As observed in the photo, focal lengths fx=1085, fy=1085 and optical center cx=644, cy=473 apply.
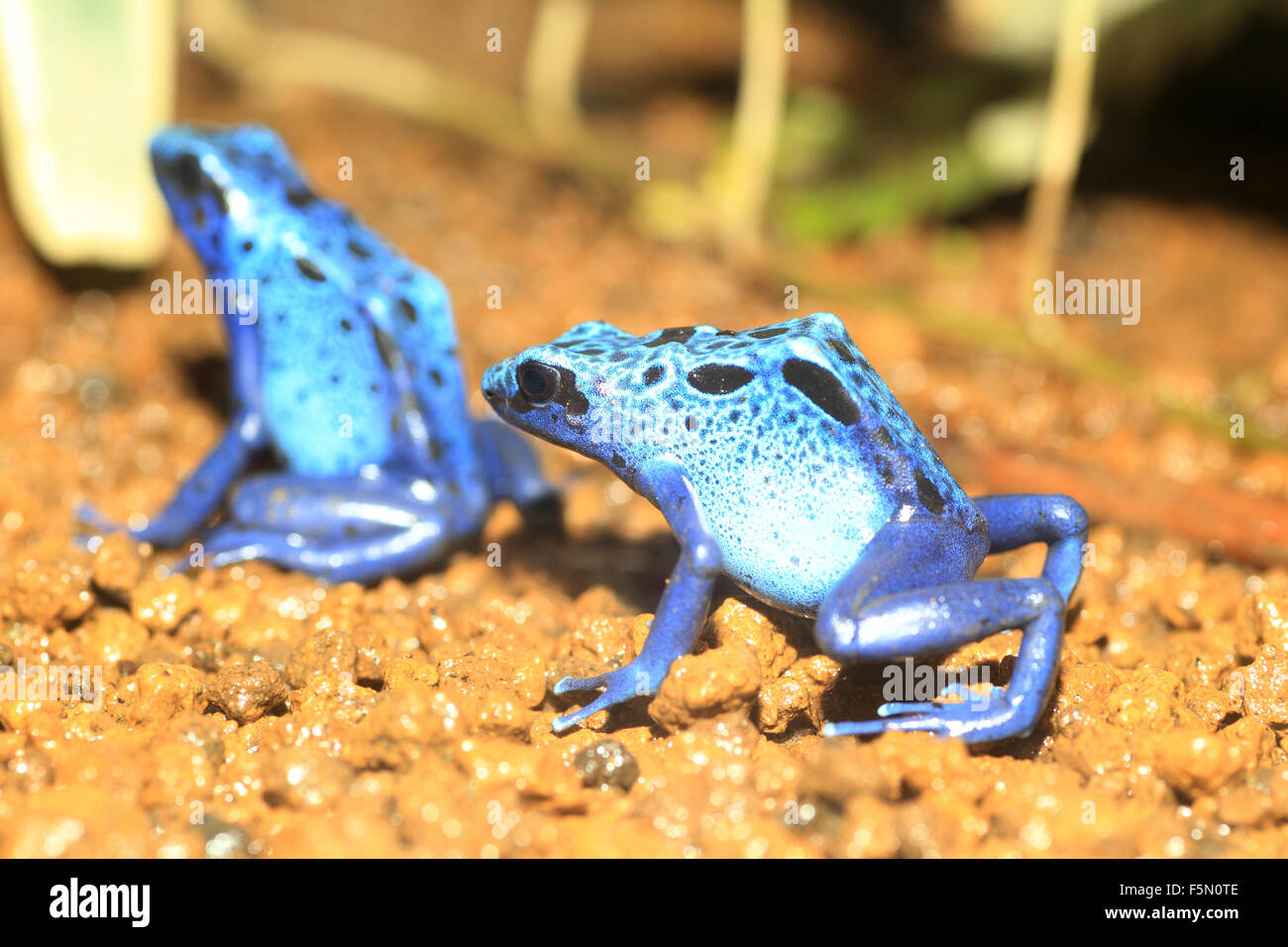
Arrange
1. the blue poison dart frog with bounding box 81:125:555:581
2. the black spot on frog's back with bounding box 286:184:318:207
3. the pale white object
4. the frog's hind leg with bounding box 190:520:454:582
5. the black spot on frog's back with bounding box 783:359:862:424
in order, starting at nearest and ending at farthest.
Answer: the black spot on frog's back with bounding box 783:359:862:424 → the frog's hind leg with bounding box 190:520:454:582 → the blue poison dart frog with bounding box 81:125:555:581 → the black spot on frog's back with bounding box 286:184:318:207 → the pale white object

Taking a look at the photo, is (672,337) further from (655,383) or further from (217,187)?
(217,187)

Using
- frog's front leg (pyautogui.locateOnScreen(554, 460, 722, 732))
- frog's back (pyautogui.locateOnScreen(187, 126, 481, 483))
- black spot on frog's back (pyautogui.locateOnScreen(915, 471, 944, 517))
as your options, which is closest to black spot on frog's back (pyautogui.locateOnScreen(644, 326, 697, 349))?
frog's front leg (pyautogui.locateOnScreen(554, 460, 722, 732))

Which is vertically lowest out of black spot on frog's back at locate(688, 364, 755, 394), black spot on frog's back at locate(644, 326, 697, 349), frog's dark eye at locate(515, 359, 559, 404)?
black spot on frog's back at locate(688, 364, 755, 394)

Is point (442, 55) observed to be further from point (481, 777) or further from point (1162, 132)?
point (481, 777)

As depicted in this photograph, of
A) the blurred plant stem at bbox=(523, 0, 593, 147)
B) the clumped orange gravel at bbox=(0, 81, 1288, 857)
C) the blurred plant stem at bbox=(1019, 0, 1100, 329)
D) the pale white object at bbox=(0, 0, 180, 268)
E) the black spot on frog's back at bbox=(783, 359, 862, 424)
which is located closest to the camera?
the clumped orange gravel at bbox=(0, 81, 1288, 857)

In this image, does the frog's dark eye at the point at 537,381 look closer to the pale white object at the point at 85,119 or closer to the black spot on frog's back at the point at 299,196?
the black spot on frog's back at the point at 299,196

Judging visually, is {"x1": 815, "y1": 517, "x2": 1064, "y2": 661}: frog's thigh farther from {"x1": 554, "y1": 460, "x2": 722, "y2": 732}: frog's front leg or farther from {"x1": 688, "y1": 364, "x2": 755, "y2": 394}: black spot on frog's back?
{"x1": 688, "y1": 364, "x2": 755, "y2": 394}: black spot on frog's back

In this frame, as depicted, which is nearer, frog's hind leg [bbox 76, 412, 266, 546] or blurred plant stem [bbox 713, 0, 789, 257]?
frog's hind leg [bbox 76, 412, 266, 546]

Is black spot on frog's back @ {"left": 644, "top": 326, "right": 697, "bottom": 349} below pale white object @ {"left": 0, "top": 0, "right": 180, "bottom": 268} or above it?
below
